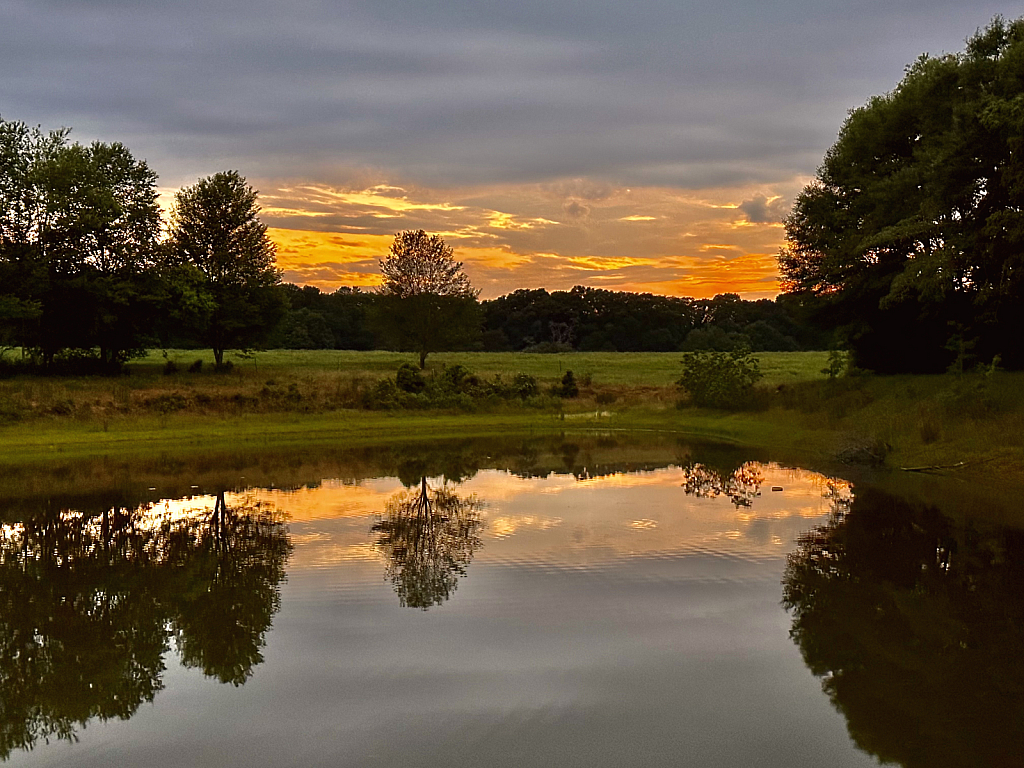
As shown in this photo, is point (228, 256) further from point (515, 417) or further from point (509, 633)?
point (509, 633)

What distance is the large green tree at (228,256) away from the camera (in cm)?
5059

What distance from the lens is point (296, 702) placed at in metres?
8.45

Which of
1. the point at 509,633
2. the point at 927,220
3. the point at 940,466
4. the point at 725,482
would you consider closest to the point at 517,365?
the point at 927,220

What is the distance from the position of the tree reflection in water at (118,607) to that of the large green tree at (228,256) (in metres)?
33.5

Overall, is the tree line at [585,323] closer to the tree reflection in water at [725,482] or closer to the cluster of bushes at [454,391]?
the cluster of bushes at [454,391]

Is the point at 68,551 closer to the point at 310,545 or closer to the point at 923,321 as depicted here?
the point at 310,545

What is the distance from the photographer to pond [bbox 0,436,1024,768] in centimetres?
759

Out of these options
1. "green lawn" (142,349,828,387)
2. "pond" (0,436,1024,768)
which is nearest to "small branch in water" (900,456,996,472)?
"pond" (0,436,1024,768)

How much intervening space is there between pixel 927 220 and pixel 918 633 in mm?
22015

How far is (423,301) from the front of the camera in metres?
57.7

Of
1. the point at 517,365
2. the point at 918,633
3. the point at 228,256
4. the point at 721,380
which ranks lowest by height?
the point at 918,633

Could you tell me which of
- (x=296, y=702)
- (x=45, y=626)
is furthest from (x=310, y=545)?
(x=296, y=702)

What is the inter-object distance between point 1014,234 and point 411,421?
24.6m

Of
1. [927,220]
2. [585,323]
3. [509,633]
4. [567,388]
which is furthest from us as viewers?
[585,323]
